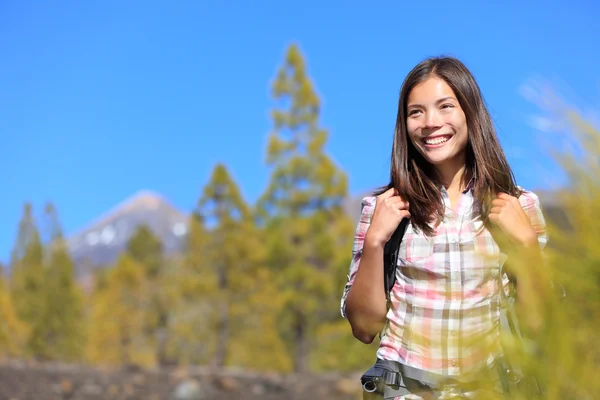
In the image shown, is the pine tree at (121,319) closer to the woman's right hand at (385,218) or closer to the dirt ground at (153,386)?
the dirt ground at (153,386)

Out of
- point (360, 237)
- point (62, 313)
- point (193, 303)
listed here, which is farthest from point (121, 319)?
point (360, 237)

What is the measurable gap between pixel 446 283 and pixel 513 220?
0.25 metres

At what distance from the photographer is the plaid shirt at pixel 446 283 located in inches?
75.2

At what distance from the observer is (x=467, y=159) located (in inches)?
84.3

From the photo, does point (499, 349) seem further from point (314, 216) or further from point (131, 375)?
point (314, 216)

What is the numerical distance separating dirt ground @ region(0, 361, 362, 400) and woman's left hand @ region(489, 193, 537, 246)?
878 cm

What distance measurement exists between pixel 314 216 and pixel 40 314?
2023cm

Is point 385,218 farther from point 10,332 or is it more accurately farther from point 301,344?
point 10,332

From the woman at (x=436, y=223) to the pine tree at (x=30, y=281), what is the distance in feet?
136

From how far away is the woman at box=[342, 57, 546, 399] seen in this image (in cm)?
190

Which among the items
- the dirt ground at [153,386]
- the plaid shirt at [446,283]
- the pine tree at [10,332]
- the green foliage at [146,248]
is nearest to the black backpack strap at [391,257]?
the plaid shirt at [446,283]

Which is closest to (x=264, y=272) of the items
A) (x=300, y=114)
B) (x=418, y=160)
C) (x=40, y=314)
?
(x=300, y=114)

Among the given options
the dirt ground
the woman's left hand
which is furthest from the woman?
the dirt ground

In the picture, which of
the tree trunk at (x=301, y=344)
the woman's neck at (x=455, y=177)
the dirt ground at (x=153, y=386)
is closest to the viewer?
the woman's neck at (x=455, y=177)
